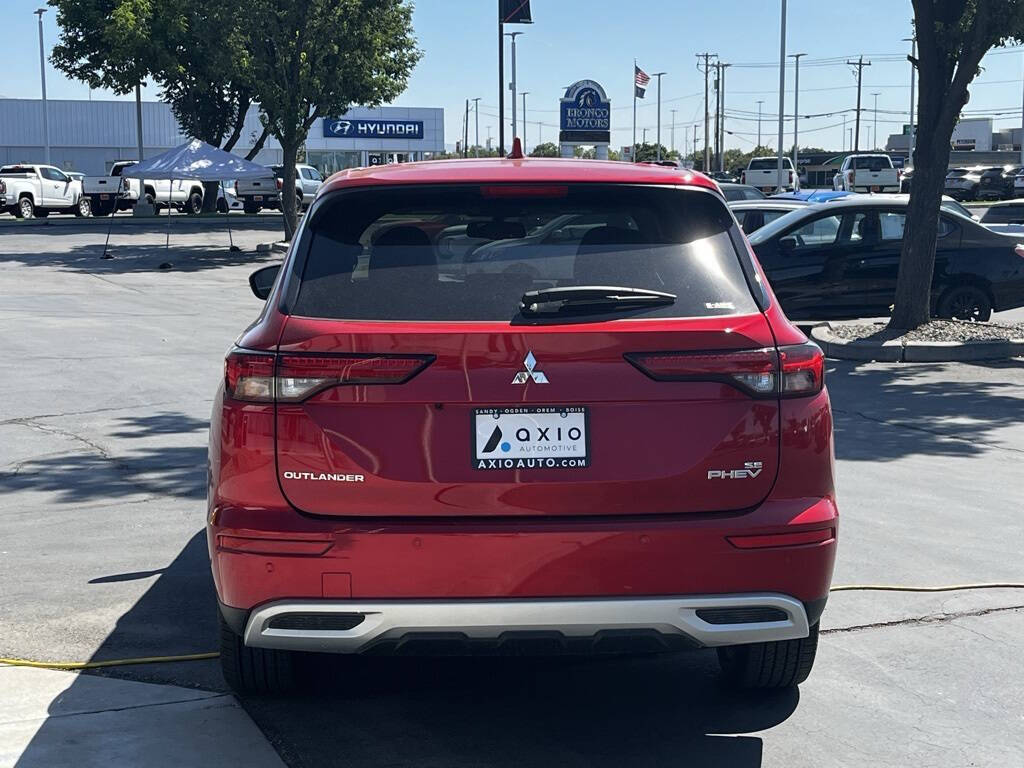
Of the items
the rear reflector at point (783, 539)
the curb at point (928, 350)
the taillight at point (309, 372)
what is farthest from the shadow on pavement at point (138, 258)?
the rear reflector at point (783, 539)

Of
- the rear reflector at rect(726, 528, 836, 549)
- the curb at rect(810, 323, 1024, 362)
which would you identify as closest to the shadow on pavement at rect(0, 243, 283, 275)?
the curb at rect(810, 323, 1024, 362)

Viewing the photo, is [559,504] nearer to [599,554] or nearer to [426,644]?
[599,554]

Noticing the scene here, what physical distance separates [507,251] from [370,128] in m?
78.2

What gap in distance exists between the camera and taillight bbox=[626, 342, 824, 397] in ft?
12.2

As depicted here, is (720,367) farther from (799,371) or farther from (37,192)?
(37,192)

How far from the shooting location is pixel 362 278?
3.92 m

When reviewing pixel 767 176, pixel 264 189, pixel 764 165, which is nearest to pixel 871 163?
pixel 767 176

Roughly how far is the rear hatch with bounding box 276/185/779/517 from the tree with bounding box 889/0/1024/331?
11107mm

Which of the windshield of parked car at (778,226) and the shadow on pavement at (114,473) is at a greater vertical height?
the windshield of parked car at (778,226)

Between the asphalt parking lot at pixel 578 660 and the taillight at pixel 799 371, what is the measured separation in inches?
45.2

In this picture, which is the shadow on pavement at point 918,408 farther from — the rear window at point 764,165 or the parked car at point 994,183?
the parked car at point 994,183

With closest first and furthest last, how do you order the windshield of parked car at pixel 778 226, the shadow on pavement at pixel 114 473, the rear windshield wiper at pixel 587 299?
the rear windshield wiper at pixel 587 299 → the shadow on pavement at pixel 114 473 → the windshield of parked car at pixel 778 226

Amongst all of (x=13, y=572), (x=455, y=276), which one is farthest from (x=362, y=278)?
(x=13, y=572)

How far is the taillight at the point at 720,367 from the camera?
3.73 m
